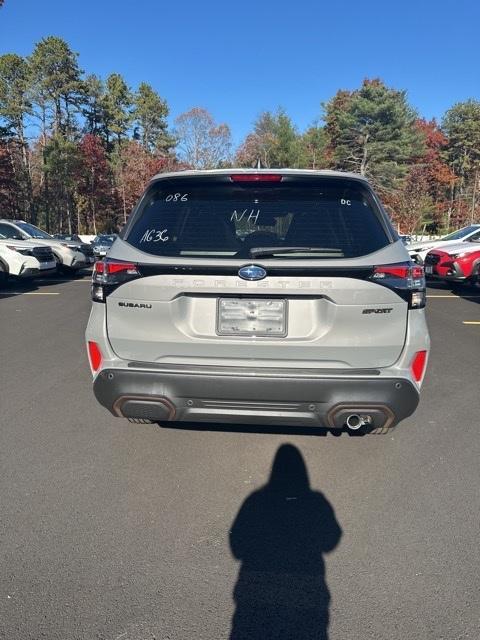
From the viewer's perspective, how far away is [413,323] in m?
2.79

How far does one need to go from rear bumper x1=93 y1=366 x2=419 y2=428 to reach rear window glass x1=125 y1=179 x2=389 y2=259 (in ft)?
2.17

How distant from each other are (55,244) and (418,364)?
14707mm

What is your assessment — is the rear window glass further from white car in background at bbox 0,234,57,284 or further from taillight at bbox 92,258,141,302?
white car in background at bbox 0,234,57,284

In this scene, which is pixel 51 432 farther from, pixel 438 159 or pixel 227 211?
pixel 438 159

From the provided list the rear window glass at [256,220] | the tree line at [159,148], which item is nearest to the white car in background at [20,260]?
the rear window glass at [256,220]

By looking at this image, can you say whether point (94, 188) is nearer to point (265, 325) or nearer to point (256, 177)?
point (256, 177)

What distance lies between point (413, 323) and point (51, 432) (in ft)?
9.18

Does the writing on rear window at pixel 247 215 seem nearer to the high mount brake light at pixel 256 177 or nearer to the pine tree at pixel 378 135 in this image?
the high mount brake light at pixel 256 177

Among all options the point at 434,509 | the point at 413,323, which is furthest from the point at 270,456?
the point at 413,323

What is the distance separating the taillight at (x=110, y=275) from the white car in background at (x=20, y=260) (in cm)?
1095

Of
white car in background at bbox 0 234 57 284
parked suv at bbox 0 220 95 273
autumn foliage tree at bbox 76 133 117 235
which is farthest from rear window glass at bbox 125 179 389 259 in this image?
autumn foliage tree at bbox 76 133 117 235

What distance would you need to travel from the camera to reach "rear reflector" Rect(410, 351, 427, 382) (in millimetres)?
2816

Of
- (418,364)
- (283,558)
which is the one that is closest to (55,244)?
(418,364)

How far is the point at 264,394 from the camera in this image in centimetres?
275
